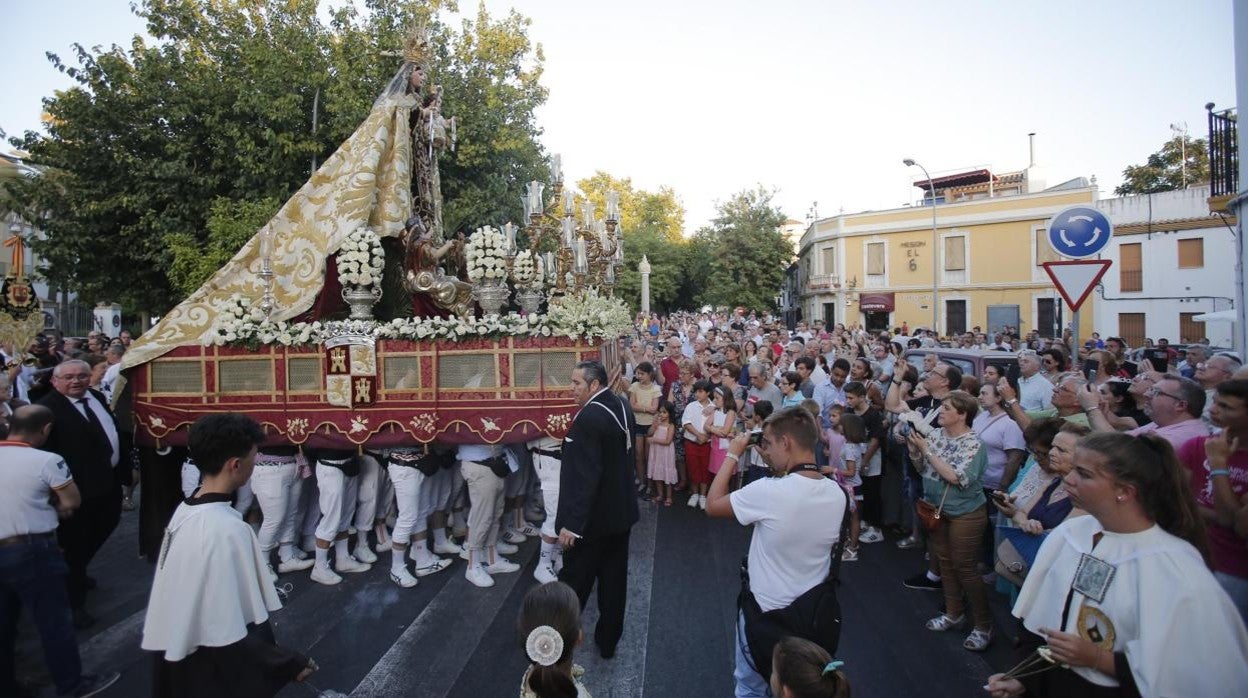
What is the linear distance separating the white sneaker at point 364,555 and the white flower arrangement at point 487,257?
2882mm

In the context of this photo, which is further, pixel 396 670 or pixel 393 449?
pixel 393 449

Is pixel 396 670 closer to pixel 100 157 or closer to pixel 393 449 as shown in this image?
pixel 393 449

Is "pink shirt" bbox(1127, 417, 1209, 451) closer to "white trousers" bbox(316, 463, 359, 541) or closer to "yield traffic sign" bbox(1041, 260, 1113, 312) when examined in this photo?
"yield traffic sign" bbox(1041, 260, 1113, 312)

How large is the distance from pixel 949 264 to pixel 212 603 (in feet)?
128

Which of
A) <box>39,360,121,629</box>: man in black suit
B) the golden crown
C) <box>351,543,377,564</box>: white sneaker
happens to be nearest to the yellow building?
the golden crown

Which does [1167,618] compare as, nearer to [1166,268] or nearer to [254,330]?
[254,330]

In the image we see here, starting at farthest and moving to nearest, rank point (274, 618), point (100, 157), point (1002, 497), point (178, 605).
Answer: point (100, 157)
point (274, 618)
point (1002, 497)
point (178, 605)

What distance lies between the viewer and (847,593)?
5.96 metres

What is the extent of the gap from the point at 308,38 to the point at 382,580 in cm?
1651

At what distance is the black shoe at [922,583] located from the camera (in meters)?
6.01

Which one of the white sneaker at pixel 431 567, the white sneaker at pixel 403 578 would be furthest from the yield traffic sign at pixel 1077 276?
the white sneaker at pixel 403 578

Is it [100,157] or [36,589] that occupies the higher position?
[100,157]

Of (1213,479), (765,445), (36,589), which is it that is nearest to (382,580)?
(36,589)

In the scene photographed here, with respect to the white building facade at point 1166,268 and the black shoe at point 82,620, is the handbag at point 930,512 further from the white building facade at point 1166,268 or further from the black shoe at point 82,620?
the white building facade at point 1166,268
